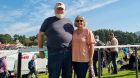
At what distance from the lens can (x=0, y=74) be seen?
15.5 meters

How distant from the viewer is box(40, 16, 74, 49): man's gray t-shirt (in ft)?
20.4

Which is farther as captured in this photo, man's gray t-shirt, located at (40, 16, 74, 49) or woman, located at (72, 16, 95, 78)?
woman, located at (72, 16, 95, 78)

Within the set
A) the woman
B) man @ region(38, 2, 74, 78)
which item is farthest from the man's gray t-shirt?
the woman

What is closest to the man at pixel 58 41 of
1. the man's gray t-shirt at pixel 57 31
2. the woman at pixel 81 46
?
the man's gray t-shirt at pixel 57 31

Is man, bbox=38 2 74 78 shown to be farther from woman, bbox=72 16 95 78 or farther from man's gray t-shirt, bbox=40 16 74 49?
woman, bbox=72 16 95 78

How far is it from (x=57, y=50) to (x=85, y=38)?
2.06 feet

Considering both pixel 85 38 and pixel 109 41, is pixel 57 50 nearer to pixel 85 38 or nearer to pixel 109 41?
pixel 85 38

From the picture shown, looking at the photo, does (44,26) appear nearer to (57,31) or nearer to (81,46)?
(57,31)

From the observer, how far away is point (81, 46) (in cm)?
656

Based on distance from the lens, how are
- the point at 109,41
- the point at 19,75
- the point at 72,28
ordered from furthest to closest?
the point at 109,41 → the point at 72,28 → the point at 19,75

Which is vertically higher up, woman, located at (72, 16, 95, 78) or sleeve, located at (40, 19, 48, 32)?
sleeve, located at (40, 19, 48, 32)

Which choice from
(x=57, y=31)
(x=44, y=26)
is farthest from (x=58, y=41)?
(x=44, y=26)

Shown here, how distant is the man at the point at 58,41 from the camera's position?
20.4 ft

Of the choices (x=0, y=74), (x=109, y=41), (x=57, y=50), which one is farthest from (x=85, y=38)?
(x=0, y=74)
